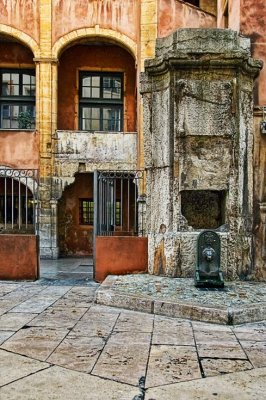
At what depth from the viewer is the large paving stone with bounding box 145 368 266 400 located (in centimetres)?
323

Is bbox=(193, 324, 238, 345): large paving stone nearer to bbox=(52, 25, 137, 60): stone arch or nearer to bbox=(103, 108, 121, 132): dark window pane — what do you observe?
bbox=(52, 25, 137, 60): stone arch

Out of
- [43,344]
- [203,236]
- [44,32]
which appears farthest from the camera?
[44,32]

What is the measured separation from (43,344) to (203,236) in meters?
3.40

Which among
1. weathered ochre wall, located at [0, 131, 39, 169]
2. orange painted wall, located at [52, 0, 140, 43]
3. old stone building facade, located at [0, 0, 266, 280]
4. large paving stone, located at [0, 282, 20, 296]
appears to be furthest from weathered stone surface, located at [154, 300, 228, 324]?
orange painted wall, located at [52, 0, 140, 43]

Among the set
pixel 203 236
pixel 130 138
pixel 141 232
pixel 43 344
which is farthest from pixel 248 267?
pixel 130 138

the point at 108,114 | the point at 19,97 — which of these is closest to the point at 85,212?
the point at 108,114

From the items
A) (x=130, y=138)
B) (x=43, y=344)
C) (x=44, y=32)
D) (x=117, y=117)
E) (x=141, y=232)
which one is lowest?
(x=43, y=344)

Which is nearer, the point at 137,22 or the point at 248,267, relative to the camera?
the point at 248,267

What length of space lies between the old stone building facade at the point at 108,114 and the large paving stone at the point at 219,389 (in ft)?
14.0

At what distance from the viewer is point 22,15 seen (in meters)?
16.4

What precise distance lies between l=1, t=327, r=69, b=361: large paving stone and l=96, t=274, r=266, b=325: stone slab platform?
1397mm

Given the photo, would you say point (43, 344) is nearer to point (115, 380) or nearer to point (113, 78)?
point (115, 380)

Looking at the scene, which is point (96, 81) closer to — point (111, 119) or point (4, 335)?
point (111, 119)

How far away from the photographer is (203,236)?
698 centimetres
